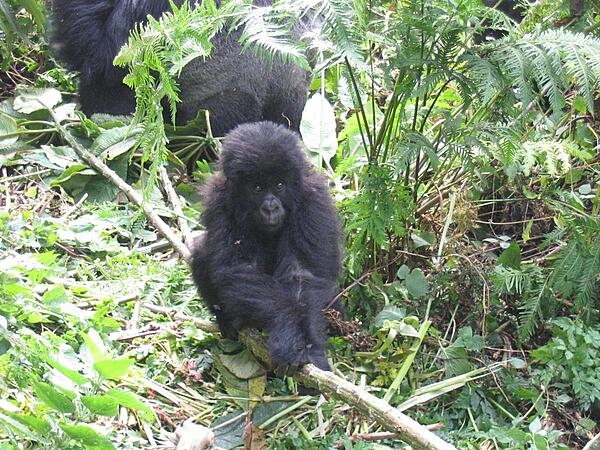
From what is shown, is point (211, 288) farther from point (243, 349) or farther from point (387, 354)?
point (387, 354)

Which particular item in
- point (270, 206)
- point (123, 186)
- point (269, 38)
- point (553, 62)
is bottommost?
point (123, 186)

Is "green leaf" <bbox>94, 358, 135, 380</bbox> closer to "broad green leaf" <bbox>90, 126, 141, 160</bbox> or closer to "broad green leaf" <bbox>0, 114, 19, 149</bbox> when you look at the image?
"broad green leaf" <bbox>90, 126, 141, 160</bbox>

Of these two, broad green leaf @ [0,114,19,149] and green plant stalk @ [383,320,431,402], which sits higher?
broad green leaf @ [0,114,19,149]

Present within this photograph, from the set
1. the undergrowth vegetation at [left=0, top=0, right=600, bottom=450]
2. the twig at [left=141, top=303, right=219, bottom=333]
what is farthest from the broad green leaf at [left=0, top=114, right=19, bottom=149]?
the twig at [left=141, top=303, right=219, bottom=333]

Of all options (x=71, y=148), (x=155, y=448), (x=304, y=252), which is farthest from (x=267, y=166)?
(x=71, y=148)

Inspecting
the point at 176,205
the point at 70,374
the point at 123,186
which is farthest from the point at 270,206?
the point at 123,186

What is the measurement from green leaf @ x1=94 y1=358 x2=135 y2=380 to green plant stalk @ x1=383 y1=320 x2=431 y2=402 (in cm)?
95

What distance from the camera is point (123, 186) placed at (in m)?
4.57

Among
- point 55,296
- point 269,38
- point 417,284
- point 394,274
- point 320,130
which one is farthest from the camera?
point 320,130

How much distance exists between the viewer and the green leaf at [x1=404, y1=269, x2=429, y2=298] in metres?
3.61

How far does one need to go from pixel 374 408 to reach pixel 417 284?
917mm

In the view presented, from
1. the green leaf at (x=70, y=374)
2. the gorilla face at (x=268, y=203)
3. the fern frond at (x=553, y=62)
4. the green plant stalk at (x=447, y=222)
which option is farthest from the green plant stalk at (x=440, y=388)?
the green leaf at (x=70, y=374)

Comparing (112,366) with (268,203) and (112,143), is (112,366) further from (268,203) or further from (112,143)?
(112,143)

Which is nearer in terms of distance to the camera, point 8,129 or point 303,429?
point 303,429
